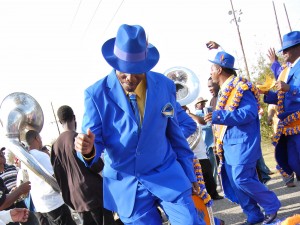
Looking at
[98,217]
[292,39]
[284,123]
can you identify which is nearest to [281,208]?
[284,123]

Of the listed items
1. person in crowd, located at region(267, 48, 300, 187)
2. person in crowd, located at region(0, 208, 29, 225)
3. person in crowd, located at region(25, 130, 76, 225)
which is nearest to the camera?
person in crowd, located at region(0, 208, 29, 225)

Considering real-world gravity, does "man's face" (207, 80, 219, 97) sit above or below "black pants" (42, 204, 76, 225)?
above

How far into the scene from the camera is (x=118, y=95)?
307cm

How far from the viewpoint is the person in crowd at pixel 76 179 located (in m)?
4.70

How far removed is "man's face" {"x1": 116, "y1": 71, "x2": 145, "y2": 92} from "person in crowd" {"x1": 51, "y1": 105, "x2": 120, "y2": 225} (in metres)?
1.75

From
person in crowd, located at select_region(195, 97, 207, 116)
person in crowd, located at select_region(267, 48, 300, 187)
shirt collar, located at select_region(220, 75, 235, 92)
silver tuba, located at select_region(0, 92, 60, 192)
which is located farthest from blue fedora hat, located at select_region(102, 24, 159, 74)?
person in crowd, located at select_region(195, 97, 207, 116)

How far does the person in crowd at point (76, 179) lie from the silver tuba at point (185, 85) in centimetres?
245

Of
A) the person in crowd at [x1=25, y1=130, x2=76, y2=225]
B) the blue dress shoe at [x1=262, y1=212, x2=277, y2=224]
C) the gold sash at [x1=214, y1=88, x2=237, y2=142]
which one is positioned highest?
the gold sash at [x1=214, y1=88, x2=237, y2=142]

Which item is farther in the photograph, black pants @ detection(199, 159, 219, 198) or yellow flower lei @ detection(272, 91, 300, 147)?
black pants @ detection(199, 159, 219, 198)

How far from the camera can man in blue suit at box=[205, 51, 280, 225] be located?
487 cm

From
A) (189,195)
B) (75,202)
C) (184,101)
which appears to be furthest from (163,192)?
(184,101)

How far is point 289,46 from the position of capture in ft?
18.0

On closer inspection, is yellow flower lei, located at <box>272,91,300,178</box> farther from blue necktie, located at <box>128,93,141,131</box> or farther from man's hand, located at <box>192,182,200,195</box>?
blue necktie, located at <box>128,93,141,131</box>

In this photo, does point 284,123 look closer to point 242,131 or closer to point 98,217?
→ point 242,131
